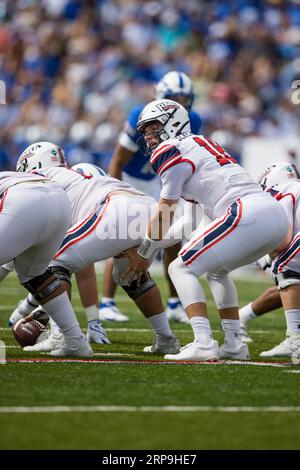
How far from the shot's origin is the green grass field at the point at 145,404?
388 cm

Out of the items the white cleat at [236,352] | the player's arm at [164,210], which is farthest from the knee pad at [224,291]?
the player's arm at [164,210]

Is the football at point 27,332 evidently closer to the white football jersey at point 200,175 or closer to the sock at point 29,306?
the sock at point 29,306

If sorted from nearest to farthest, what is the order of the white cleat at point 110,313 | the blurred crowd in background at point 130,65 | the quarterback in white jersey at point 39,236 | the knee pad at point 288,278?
1. the quarterback in white jersey at point 39,236
2. the knee pad at point 288,278
3. the white cleat at point 110,313
4. the blurred crowd in background at point 130,65

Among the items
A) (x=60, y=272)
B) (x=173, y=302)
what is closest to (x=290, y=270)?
(x=60, y=272)

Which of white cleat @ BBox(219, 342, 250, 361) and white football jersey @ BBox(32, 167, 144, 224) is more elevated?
white football jersey @ BBox(32, 167, 144, 224)

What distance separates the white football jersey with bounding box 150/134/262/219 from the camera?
5.80m

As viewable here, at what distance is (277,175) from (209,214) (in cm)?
82

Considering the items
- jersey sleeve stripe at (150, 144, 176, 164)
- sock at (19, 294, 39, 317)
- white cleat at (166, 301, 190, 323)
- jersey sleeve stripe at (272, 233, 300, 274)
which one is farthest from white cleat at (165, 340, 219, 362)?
white cleat at (166, 301, 190, 323)

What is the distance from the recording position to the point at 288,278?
625 cm

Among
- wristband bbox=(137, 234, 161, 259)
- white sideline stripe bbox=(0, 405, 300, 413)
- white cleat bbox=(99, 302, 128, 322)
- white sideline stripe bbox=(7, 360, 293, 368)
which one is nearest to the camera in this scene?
white sideline stripe bbox=(0, 405, 300, 413)

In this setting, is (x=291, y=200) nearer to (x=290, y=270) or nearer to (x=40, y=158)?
(x=290, y=270)

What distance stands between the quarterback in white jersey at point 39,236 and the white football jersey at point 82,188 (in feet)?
2.18

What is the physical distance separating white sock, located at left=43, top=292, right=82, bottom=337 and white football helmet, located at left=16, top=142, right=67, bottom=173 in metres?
1.08

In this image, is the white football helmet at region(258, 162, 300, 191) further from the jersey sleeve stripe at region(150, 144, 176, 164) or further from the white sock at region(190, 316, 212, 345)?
the white sock at region(190, 316, 212, 345)
